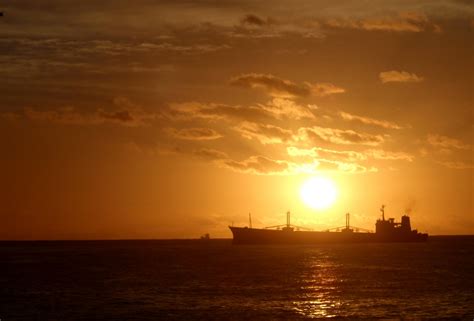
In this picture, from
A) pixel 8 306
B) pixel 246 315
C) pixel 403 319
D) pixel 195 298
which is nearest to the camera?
pixel 403 319

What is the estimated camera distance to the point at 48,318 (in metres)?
48.0

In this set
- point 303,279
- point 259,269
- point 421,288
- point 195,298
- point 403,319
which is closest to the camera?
point 403,319

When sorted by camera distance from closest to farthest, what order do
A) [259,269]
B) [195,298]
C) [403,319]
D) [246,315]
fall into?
[403,319] → [246,315] → [195,298] → [259,269]

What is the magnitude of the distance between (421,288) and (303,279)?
17413 millimetres

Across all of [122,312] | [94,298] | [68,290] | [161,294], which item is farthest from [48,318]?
[68,290]

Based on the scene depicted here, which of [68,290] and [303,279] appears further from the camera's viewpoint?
[303,279]

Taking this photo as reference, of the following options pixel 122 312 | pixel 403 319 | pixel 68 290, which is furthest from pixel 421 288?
pixel 68 290

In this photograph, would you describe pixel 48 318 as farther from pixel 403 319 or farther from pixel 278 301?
pixel 403 319

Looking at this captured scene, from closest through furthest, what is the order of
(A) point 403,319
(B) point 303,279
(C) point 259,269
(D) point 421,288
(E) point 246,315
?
1. (A) point 403,319
2. (E) point 246,315
3. (D) point 421,288
4. (B) point 303,279
5. (C) point 259,269

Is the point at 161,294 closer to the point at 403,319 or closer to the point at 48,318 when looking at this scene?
the point at 48,318

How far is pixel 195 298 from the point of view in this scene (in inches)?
2375

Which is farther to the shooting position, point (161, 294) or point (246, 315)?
point (161, 294)

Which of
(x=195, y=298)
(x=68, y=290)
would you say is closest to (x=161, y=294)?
(x=195, y=298)

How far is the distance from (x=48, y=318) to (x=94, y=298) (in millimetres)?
13074
